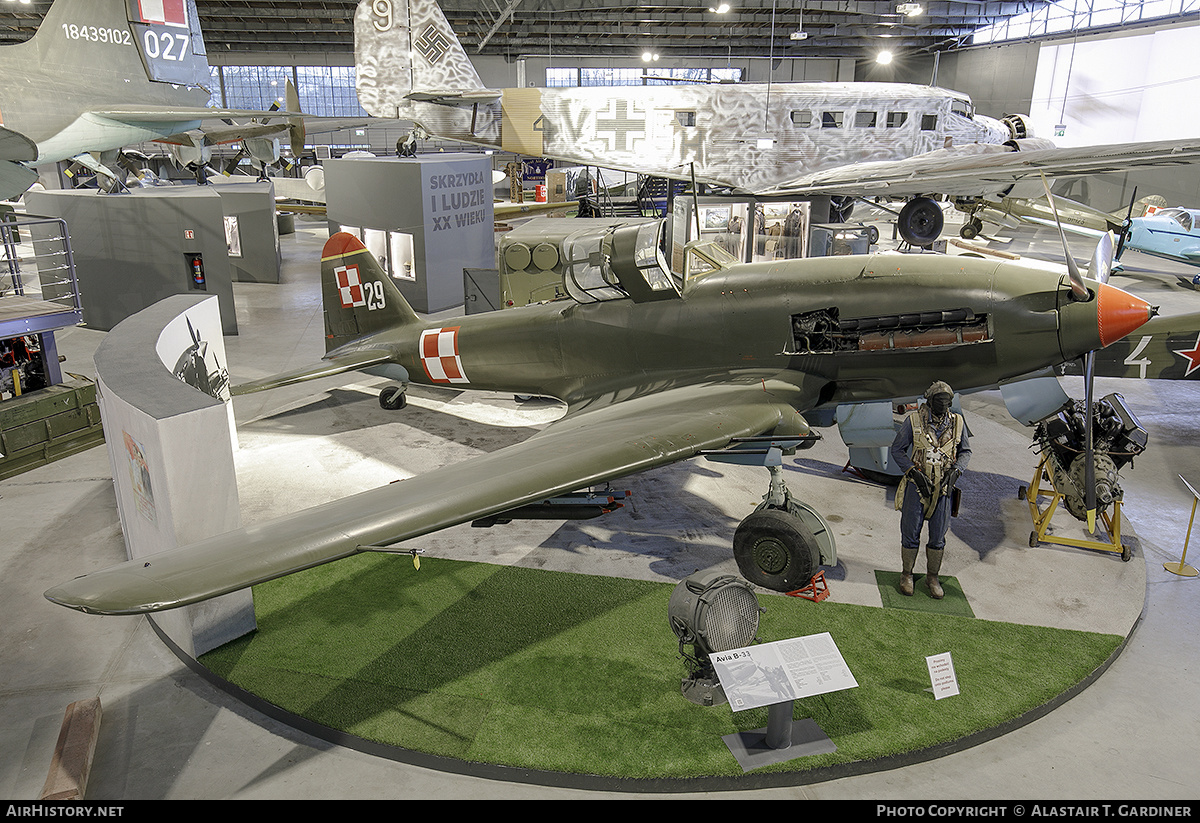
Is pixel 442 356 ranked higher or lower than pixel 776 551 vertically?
higher

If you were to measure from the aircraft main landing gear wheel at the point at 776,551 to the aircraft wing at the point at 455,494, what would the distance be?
76 cm

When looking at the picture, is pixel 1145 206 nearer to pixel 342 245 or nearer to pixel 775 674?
pixel 342 245

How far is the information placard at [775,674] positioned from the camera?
4.23 meters

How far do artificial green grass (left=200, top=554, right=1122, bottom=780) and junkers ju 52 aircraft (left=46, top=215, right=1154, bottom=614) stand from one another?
40.4 inches

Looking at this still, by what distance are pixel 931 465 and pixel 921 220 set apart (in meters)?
10.2

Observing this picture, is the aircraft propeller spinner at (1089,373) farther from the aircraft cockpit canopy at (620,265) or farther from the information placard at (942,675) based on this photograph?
the aircraft cockpit canopy at (620,265)

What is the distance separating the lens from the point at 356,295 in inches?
388

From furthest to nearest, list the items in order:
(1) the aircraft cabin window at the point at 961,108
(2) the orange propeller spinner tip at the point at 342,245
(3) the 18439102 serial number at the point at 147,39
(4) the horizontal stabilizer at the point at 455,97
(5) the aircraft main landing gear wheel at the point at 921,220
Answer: (1) the aircraft cabin window at the point at 961,108
(4) the horizontal stabilizer at the point at 455,97
(3) the 18439102 serial number at the point at 147,39
(5) the aircraft main landing gear wheel at the point at 921,220
(2) the orange propeller spinner tip at the point at 342,245

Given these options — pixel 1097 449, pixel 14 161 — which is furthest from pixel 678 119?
pixel 14 161

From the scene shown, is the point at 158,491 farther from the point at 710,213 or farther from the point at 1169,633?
the point at 710,213

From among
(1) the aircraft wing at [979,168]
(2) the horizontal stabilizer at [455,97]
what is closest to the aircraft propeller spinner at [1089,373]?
(1) the aircraft wing at [979,168]

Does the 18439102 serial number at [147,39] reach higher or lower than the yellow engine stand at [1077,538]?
higher

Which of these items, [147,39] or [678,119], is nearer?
[678,119]
